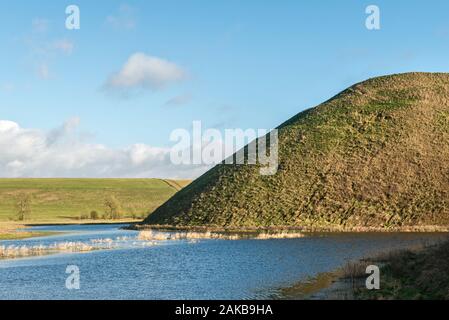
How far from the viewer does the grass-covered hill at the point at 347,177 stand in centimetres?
9094

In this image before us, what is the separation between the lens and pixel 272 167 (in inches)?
4171

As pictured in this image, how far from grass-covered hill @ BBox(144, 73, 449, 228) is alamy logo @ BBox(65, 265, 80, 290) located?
52.6 metres

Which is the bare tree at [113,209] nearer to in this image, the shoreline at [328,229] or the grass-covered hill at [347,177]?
the grass-covered hill at [347,177]

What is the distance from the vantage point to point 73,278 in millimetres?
34531

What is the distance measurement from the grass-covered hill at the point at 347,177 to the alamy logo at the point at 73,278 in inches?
2071

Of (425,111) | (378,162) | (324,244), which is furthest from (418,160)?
(324,244)

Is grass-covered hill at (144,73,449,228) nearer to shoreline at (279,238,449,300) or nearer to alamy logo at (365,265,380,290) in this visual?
shoreline at (279,238,449,300)

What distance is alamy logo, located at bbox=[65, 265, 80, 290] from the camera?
104 feet

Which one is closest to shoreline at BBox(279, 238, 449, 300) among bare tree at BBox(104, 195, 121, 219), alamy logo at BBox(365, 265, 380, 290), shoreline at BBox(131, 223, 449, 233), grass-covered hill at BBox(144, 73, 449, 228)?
alamy logo at BBox(365, 265, 380, 290)

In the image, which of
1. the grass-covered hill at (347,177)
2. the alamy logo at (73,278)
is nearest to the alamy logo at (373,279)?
the alamy logo at (73,278)

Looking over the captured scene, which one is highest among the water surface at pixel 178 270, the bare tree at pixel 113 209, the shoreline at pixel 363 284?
the bare tree at pixel 113 209

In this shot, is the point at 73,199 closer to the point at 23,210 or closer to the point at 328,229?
the point at 23,210

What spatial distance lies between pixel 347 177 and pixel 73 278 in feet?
233

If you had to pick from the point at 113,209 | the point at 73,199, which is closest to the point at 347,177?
the point at 113,209
